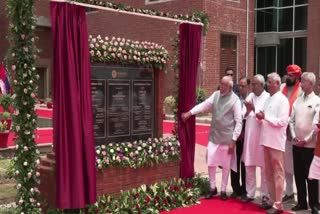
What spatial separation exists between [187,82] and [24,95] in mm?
2800

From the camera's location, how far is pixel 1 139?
10.4m

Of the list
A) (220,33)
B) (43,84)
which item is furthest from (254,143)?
(43,84)

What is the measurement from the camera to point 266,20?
78.0 feet

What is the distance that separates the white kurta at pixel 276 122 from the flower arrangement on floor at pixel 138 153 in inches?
58.0

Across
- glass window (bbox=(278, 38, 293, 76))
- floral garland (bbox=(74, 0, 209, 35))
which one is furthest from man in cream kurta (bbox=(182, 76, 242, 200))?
glass window (bbox=(278, 38, 293, 76))

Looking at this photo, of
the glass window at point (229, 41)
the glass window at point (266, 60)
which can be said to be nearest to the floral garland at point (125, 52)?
the glass window at point (229, 41)

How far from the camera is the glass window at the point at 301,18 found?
22.7 metres

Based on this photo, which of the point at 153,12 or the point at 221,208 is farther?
the point at 221,208

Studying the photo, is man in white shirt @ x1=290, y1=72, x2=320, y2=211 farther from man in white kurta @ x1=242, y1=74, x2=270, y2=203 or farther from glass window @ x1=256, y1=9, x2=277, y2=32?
glass window @ x1=256, y1=9, x2=277, y2=32

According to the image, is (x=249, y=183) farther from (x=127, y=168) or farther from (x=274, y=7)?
(x=274, y=7)

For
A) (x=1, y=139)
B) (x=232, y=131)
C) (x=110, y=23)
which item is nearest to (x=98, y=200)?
(x=232, y=131)

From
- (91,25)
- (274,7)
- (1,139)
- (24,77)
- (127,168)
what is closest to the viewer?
(24,77)

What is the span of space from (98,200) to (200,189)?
209 centimetres

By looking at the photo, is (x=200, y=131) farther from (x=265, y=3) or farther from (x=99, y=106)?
(x=265, y=3)
